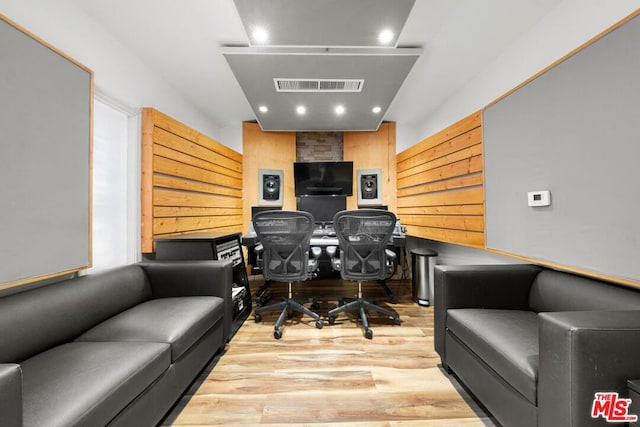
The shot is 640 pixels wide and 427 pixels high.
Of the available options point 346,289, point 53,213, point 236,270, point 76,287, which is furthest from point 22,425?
point 346,289

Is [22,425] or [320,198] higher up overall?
[320,198]

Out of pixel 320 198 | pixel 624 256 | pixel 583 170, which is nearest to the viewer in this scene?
pixel 624 256

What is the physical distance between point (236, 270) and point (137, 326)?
Answer: 135 centimetres

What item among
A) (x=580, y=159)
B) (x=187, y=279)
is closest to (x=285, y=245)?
(x=187, y=279)

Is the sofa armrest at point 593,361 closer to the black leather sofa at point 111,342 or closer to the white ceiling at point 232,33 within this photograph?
the black leather sofa at point 111,342

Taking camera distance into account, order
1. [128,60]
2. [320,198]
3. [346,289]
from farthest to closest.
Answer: [320,198], [346,289], [128,60]

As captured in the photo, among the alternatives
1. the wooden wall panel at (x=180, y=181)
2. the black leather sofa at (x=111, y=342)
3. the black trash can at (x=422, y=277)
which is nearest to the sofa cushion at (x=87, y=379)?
the black leather sofa at (x=111, y=342)

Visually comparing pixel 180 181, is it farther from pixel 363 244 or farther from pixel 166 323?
pixel 363 244

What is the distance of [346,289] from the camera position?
12.1 feet

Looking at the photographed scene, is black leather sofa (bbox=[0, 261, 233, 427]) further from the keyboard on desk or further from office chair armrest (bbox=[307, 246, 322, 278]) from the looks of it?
the keyboard on desk

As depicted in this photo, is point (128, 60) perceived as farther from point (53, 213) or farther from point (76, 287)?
point (76, 287)

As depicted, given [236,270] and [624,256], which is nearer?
[624,256]

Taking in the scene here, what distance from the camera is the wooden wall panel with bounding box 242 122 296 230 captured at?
13.7ft

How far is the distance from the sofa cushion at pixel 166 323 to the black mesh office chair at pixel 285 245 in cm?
68
